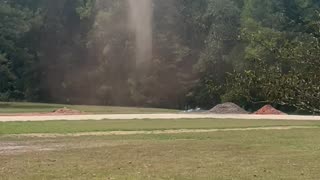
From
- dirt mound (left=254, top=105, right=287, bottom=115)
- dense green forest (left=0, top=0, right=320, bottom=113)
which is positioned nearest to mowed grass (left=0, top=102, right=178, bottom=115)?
dense green forest (left=0, top=0, right=320, bottom=113)

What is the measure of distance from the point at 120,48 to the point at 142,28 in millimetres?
3245

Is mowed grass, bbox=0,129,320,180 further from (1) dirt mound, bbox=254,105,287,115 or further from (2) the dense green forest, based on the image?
(2) the dense green forest

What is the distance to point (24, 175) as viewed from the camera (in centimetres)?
1210

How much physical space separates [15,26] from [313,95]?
64044 mm

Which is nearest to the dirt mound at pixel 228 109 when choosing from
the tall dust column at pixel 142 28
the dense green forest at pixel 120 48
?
the dense green forest at pixel 120 48

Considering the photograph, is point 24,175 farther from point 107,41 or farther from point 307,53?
point 107,41

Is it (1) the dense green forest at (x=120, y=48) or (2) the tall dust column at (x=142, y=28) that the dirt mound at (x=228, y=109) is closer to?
(1) the dense green forest at (x=120, y=48)

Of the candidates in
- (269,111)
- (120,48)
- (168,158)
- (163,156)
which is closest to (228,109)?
(269,111)

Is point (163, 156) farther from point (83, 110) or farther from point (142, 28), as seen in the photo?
point (142, 28)

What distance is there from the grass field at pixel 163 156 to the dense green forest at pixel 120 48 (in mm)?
35338

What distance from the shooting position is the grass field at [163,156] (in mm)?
12266

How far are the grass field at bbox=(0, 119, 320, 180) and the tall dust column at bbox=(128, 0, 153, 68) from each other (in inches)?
1639

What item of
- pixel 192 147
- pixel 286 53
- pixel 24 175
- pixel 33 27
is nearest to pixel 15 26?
pixel 33 27

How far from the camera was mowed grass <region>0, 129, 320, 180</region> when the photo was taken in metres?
12.2
